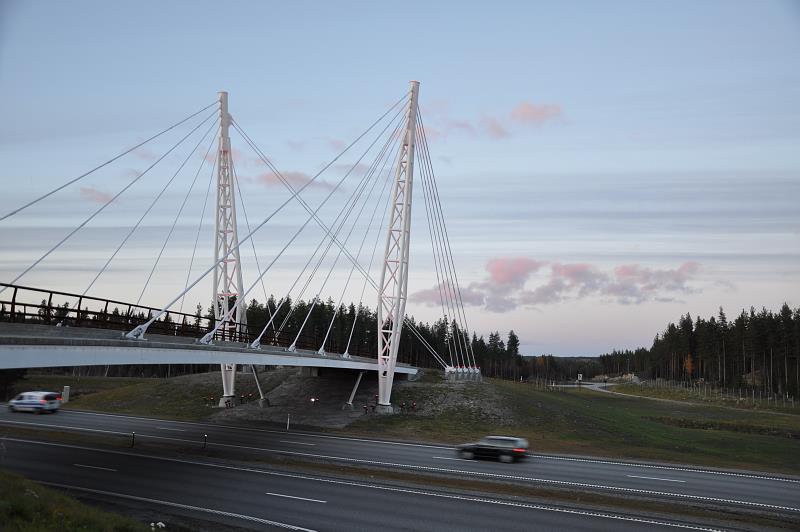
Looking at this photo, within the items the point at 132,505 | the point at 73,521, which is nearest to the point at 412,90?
the point at 132,505

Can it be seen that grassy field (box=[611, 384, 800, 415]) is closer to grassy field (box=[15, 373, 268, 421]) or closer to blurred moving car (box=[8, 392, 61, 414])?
grassy field (box=[15, 373, 268, 421])

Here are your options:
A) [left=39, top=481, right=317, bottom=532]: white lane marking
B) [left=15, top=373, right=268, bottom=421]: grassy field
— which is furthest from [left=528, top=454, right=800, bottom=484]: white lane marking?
[left=15, top=373, right=268, bottom=421]: grassy field

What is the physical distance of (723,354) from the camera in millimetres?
146625

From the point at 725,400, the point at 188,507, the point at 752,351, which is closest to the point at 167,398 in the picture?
the point at 188,507

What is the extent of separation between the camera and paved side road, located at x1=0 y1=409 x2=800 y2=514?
96.0 feet

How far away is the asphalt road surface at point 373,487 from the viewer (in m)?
23.8

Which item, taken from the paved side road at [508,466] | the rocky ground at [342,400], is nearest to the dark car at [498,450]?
the paved side road at [508,466]

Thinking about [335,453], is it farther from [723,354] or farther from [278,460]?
[723,354]

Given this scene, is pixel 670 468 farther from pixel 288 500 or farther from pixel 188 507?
pixel 188 507

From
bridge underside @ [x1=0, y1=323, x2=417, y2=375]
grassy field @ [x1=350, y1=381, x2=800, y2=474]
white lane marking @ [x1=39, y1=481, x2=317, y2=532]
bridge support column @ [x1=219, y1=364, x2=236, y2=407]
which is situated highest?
bridge underside @ [x1=0, y1=323, x2=417, y2=375]

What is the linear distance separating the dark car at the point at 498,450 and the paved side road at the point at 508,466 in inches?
25.9

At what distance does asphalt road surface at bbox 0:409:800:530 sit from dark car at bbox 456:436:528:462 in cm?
84

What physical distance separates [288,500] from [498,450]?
15.2 meters

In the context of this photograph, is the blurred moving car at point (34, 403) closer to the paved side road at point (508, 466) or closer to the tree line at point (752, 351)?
the paved side road at point (508, 466)
